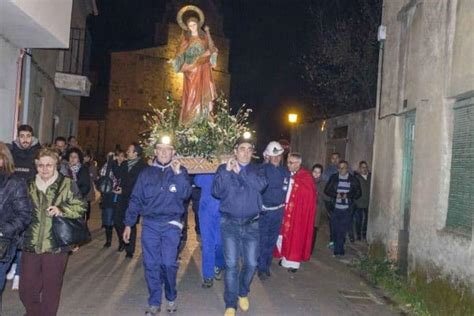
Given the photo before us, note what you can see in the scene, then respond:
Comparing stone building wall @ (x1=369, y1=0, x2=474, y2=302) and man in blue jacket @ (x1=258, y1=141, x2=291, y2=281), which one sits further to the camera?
man in blue jacket @ (x1=258, y1=141, x2=291, y2=281)

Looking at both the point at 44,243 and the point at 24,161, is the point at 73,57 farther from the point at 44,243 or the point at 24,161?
the point at 44,243

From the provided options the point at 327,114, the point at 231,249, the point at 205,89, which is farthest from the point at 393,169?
the point at 327,114

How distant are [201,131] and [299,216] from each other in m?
2.41

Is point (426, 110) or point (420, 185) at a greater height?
point (426, 110)

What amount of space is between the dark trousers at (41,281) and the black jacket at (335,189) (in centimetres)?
692

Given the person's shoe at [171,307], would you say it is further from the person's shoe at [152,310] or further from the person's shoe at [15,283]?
the person's shoe at [15,283]

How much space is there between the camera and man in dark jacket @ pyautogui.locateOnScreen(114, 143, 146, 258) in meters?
10.1

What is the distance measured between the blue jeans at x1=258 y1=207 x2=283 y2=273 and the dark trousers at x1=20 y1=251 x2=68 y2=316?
396 centimetres

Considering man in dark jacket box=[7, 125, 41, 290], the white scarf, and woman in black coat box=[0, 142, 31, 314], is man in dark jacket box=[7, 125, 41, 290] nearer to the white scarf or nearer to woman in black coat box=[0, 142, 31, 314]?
the white scarf

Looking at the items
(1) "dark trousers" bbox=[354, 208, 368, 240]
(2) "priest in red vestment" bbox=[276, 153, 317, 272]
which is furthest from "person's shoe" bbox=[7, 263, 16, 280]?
(1) "dark trousers" bbox=[354, 208, 368, 240]

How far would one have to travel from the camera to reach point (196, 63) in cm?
962

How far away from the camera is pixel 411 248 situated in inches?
325

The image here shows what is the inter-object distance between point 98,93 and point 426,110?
41.6 meters

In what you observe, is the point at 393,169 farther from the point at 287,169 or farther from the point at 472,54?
the point at 472,54
